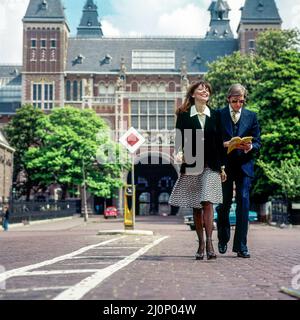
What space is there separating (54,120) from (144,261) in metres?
55.0

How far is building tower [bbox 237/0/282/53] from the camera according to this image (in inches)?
3002

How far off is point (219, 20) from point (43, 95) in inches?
1530

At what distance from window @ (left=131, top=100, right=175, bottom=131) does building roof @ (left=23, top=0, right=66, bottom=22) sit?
14410 millimetres

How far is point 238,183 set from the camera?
812cm

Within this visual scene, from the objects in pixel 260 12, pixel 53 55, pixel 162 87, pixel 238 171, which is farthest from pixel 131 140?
pixel 260 12

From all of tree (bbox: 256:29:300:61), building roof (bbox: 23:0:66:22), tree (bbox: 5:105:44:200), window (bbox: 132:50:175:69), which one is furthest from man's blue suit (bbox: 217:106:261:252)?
window (bbox: 132:50:175:69)

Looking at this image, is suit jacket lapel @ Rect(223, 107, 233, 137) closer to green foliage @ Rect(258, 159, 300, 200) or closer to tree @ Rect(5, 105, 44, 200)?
green foliage @ Rect(258, 159, 300, 200)

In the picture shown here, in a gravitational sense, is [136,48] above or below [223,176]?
above

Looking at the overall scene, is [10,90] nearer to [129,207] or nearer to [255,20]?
[255,20]

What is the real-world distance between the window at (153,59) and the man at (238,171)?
239 feet

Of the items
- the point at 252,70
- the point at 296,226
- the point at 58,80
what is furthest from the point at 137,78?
the point at 296,226

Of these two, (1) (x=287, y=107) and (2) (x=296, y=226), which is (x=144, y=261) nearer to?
(2) (x=296, y=226)

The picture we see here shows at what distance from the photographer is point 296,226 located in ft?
103
